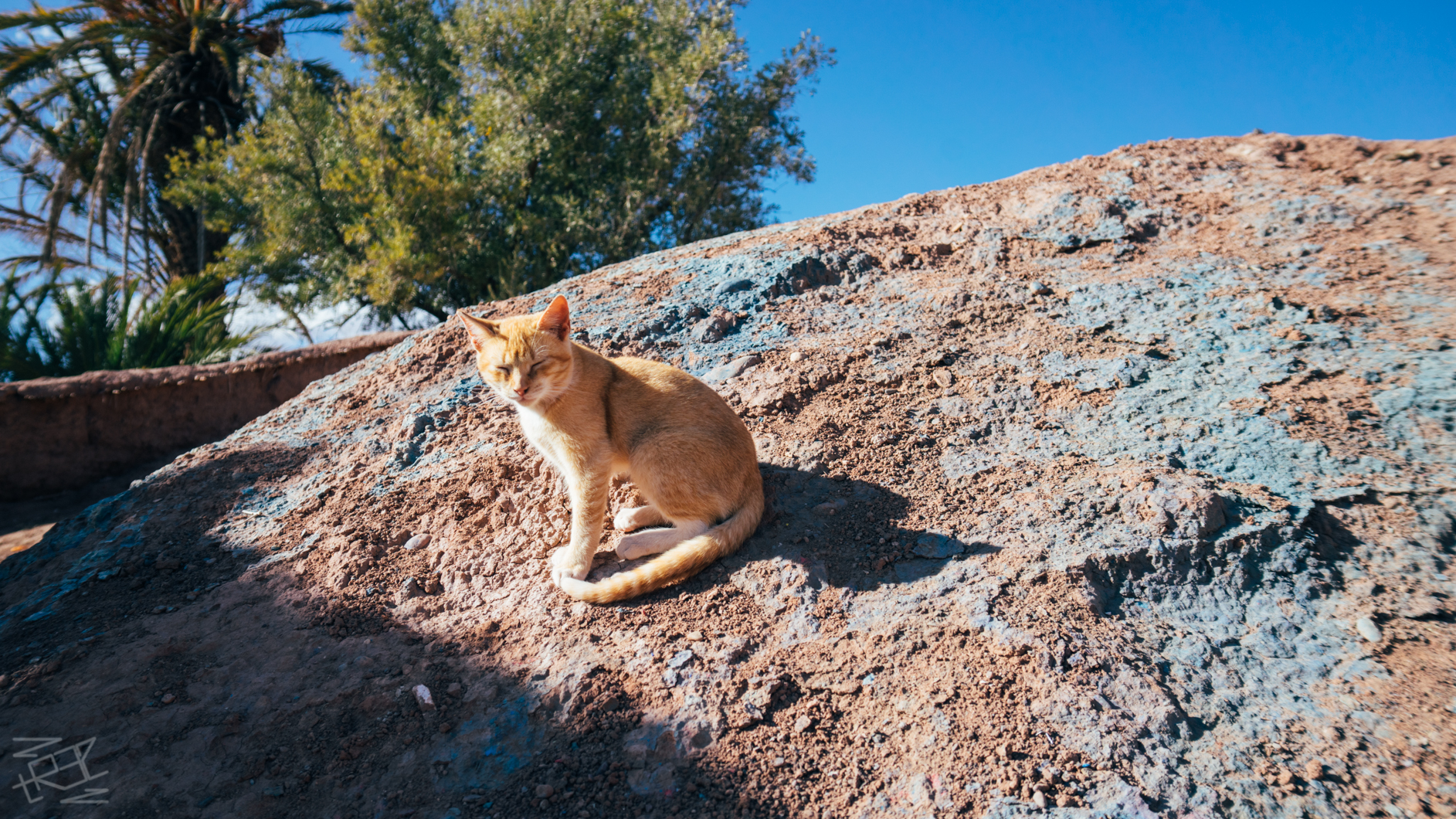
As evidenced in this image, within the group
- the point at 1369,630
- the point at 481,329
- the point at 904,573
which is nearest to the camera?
the point at 1369,630

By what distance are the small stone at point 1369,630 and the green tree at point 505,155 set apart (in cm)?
881

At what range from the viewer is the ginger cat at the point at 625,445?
9.29ft

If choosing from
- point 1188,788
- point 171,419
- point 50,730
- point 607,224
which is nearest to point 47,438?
point 171,419

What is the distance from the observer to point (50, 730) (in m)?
2.52

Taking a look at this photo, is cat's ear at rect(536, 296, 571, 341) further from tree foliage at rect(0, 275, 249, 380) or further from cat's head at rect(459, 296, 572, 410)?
tree foliage at rect(0, 275, 249, 380)

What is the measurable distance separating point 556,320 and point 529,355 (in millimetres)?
194

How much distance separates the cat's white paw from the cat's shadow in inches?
2.3

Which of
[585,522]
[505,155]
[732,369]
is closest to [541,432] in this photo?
[585,522]

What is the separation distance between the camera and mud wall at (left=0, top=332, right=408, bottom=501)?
6.09m

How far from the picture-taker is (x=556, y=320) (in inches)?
116

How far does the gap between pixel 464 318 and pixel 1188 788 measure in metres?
2.93

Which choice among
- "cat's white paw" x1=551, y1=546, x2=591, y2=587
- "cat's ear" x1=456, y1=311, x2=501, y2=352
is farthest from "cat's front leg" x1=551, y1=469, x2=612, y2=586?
"cat's ear" x1=456, y1=311, x2=501, y2=352

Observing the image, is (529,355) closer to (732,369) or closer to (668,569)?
(668,569)

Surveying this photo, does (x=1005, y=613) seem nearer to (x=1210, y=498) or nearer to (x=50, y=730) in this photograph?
(x=1210, y=498)
